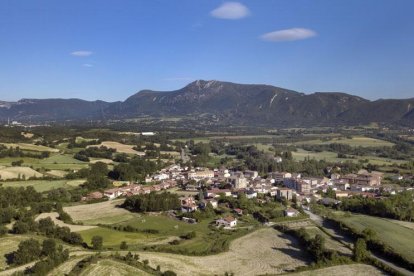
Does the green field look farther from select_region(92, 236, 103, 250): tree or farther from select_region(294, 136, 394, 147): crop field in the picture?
select_region(294, 136, 394, 147): crop field

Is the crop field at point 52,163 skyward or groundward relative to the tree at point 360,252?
skyward

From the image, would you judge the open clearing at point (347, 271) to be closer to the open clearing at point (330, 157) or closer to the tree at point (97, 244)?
the tree at point (97, 244)

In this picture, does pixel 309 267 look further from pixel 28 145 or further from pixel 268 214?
pixel 28 145

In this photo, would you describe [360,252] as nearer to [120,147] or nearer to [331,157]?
[120,147]

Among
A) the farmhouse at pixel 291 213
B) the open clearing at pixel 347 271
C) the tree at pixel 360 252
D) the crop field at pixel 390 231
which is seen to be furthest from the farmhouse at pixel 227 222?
the open clearing at pixel 347 271

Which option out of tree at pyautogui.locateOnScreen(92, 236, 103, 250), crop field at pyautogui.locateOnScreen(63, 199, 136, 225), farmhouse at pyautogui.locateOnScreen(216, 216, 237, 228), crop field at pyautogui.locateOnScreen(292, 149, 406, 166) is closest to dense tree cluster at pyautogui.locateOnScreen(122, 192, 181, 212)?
crop field at pyautogui.locateOnScreen(63, 199, 136, 225)

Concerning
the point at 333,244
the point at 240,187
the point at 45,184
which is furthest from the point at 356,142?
the point at 333,244

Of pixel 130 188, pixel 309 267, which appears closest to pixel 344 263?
pixel 309 267
